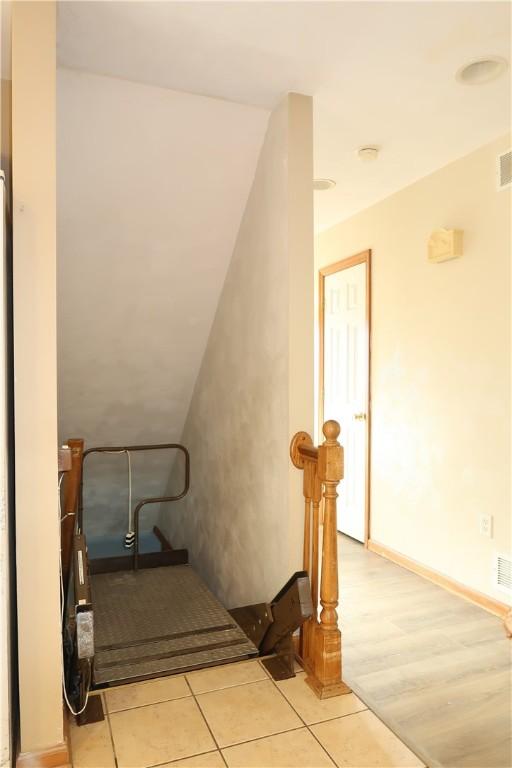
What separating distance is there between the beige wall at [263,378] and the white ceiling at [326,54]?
0.82 feet

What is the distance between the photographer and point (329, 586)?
2.26m

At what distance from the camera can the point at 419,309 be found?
3.65 meters

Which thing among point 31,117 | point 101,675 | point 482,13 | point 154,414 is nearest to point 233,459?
point 154,414

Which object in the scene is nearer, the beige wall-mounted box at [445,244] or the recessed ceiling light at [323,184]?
the beige wall-mounted box at [445,244]

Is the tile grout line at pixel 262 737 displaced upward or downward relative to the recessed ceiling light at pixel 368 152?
downward

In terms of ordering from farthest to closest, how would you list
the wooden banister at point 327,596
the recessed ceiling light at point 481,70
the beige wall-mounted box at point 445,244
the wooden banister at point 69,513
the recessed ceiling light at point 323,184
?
the recessed ceiling light at point 323,184
the beige wall-mounted box at point 445,244
the wooden banister at point 69,513
the recessed ceiling light at point 481,70
the wooden banister at point 327,596

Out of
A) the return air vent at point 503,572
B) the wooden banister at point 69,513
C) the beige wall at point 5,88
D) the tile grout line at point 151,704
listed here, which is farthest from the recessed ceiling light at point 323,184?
the tile grout line at point 151,704

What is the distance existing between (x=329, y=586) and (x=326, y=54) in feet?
6.95

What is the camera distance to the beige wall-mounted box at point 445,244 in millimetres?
3250

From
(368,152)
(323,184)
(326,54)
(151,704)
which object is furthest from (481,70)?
(151,704)

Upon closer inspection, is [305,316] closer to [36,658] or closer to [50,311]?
[50,311]

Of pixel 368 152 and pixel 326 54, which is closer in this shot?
pixel 326 54

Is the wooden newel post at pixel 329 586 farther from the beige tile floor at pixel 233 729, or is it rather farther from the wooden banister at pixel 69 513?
the wooden banister at pixel 69 513

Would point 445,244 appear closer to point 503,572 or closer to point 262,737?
point 503,572
